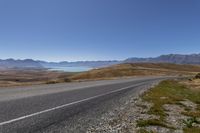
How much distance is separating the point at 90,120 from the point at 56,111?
7.61 ft

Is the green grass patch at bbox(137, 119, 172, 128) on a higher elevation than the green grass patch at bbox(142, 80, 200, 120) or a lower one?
higher

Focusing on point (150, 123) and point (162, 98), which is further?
point (162, 98)

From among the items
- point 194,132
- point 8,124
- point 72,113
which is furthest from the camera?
point 72,113

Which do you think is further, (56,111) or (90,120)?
(56,111)

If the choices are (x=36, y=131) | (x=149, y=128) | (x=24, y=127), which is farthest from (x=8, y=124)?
(x=149, y=128)

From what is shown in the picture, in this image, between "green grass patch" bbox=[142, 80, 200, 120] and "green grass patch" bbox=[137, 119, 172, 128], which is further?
"green grass patch" bbox=[142, 80, 200, 120]

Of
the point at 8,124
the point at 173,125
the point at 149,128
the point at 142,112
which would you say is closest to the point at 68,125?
the point at 8,124

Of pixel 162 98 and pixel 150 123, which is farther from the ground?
pixel 150 123

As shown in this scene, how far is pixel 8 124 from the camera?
9195mm

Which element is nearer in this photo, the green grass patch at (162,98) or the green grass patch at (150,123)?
the green grass patch at (150,123)

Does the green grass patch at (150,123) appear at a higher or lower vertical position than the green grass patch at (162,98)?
higher

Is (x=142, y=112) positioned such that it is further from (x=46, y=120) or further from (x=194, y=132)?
(x=46, y=120)

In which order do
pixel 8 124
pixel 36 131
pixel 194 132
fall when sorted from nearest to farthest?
1. pixel 36 131
2. pixel 8 124
3. pixel 194 132

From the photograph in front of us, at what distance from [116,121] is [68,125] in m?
2.49
